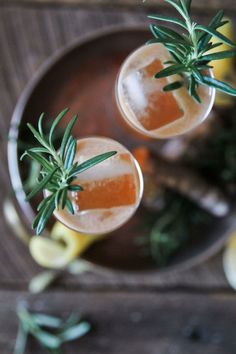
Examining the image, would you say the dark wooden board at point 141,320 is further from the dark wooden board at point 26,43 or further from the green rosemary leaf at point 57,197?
the green rosemary leaf at point 57,197

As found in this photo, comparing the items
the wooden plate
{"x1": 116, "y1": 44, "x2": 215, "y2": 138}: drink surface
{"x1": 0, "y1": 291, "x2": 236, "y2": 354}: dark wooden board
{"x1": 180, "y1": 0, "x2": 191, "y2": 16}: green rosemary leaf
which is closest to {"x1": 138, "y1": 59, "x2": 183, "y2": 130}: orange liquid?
{"x1": 116, "y1": 44, "x2": 215, "y2": 138}: drink surface

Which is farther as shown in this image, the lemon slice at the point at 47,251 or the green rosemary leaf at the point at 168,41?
the lemon slice at the point at 47,251

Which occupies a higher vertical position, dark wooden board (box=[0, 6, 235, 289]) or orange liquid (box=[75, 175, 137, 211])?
dark wooden board (box=[0, 6, 235, 289])

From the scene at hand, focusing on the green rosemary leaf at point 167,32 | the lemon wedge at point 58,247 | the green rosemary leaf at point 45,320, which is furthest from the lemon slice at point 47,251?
the green rosemary leaf at point 167,32

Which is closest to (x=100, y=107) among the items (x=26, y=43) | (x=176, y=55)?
(x=26, y=43)

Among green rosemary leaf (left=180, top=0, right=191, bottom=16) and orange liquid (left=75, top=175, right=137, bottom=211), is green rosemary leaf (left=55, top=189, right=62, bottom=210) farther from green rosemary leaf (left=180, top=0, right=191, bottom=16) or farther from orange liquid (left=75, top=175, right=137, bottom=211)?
green rosemary leaf (left=180, top=0, right=191, bottom=16)

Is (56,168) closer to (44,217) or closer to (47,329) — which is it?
(44,217)
